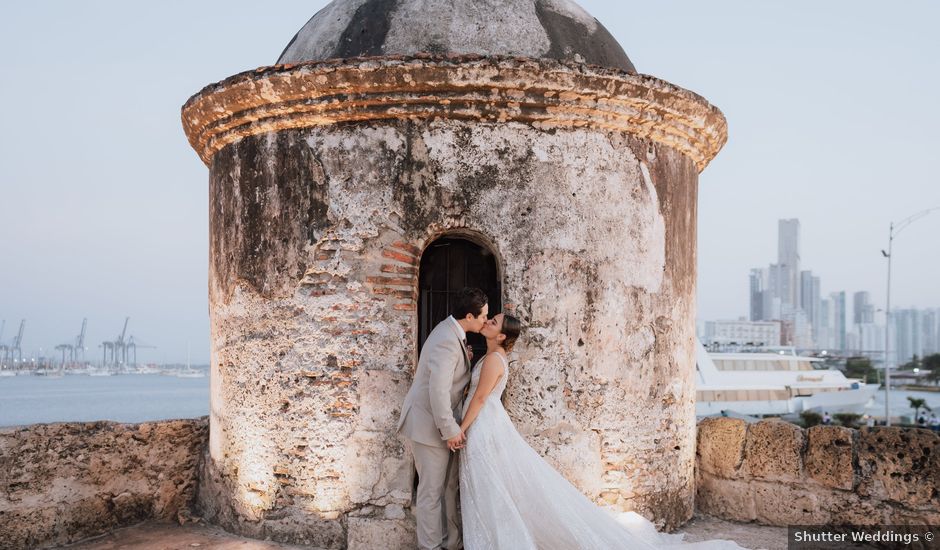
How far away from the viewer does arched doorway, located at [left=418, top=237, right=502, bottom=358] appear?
5.84 m

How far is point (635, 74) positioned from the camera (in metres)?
5.27

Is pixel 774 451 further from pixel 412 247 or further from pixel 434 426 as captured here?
pixel 412 247

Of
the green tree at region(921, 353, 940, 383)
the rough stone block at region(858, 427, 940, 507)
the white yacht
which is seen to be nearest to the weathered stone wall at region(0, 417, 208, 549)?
the rough stone block at region(858, 427, 940, 507)

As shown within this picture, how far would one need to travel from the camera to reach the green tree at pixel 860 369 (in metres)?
66.4

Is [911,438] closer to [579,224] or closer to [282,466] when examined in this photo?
[579,224]

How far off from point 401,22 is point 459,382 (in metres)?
2.60

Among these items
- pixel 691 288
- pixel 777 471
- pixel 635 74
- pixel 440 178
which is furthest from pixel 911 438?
pixel 440 178

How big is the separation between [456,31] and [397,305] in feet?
6.47

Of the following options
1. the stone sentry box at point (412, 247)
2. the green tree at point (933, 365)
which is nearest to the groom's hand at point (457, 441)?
the stone sentry box at point (412, 247)

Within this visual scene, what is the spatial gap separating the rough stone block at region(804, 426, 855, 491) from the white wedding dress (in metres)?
1.99

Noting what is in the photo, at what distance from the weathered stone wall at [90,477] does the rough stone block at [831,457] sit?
469 centimetres

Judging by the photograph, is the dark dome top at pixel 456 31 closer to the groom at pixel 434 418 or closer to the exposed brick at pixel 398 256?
the exposed brick at pixel 398 256

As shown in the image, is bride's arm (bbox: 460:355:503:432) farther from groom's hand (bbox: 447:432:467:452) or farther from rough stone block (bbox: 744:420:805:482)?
rough stone block (bbox: 744:420:805:482)

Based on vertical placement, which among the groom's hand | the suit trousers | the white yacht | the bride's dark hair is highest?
the bride's dark hair
